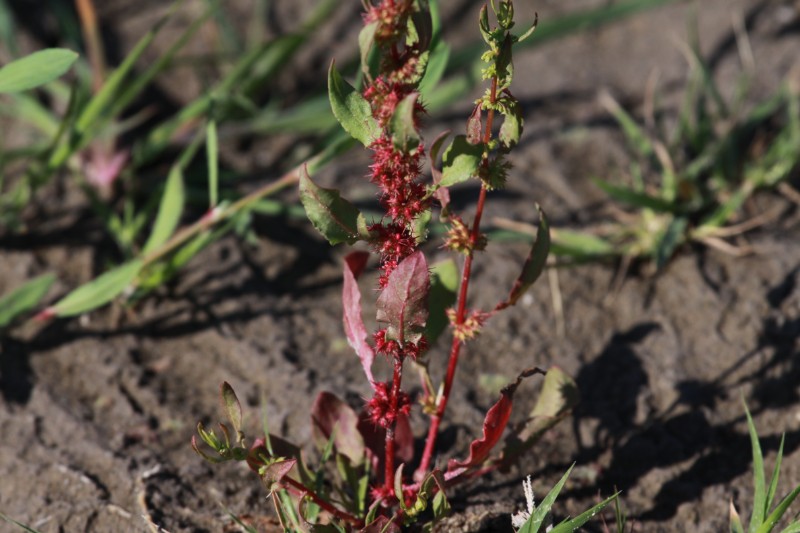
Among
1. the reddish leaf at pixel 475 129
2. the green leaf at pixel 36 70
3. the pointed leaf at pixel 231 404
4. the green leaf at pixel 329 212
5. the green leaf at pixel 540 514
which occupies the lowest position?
the green leaf at pixel 540 514

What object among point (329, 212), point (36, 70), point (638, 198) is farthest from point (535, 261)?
point (36, 70)

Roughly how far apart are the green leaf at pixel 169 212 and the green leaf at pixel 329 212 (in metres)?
0.92

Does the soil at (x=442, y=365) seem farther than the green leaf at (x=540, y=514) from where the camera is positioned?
Yes

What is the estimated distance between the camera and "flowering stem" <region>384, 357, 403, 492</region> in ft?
4.80

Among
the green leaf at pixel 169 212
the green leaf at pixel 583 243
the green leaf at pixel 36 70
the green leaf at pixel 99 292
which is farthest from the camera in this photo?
the green leaf at pixel 583 243

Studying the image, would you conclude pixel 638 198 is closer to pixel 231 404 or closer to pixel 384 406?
pixel 384 406

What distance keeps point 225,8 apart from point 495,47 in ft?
7.07

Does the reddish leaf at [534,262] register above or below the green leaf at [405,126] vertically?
below

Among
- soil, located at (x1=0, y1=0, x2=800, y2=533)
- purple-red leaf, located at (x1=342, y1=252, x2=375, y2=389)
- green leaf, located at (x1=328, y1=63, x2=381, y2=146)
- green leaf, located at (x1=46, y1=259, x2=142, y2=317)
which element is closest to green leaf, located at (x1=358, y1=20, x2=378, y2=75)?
green leaf, located at (x1=328, y1=63, x2=381, y2=146)

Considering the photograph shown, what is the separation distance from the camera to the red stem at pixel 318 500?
59.2 inches

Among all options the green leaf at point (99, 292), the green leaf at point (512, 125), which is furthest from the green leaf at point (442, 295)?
the green leaf at point (99, 292)

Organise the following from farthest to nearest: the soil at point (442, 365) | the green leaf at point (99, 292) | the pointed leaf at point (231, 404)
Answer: the green leaf at point (99, 292) → the soil at point (442, 365) → the pointed leaf at point (231, 404)

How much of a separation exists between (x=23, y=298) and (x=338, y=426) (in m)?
0.88

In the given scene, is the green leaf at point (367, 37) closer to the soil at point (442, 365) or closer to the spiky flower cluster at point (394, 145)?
the spiky flower cluster at point (394, 145)
